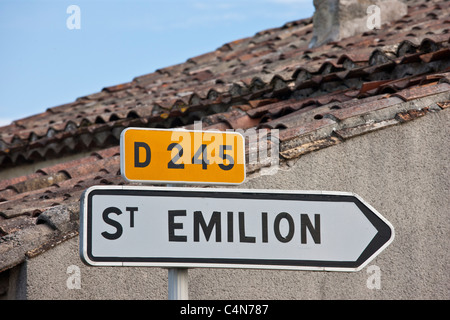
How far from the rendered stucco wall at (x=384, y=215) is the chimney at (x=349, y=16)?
145 inches

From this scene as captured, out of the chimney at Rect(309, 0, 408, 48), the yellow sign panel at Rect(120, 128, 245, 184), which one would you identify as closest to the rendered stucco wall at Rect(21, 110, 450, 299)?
the yellow sign panel at Rect(120, 128, 245, 184)

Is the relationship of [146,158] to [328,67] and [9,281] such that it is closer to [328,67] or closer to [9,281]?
[9,281]

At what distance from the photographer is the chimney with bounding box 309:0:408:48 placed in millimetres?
7871

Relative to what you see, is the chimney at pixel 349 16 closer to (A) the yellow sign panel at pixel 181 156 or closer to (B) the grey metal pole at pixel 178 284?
(A) the yellow sign panel at pixel 181 156

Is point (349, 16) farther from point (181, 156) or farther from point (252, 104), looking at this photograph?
point (181, 156)

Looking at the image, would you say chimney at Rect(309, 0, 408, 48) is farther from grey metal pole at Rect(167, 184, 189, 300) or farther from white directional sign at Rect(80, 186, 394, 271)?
grey metal pole at Rect(167, 184, 189, 300)

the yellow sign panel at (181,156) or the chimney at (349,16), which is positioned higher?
the chimney at (349,16)

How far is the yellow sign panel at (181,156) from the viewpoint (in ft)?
8.04

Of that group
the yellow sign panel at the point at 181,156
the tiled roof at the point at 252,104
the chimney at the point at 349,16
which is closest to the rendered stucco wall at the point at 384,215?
the tiled roof at the point at 252,104

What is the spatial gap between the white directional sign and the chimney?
18.0ft

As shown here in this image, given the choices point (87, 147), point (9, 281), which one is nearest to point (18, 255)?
point (9, 281)

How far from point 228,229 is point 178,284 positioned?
24cm

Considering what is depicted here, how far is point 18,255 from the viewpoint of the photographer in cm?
355

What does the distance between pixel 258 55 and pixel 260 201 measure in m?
6.45
